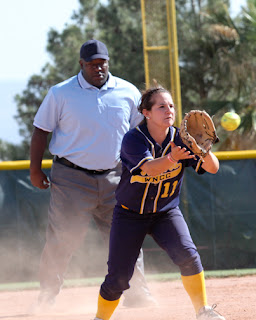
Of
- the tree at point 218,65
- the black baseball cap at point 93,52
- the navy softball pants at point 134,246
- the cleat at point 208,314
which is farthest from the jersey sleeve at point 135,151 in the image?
the tree at point 218,65

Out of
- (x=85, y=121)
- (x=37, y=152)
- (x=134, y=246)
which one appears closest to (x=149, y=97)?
(x=134, y=246)

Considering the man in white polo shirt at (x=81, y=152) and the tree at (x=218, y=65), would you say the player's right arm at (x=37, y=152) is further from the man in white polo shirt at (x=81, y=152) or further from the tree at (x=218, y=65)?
the tree at (x=218, y=65)

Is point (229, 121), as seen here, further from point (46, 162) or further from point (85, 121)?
point (85, 121)

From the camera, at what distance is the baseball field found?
16.5 ft

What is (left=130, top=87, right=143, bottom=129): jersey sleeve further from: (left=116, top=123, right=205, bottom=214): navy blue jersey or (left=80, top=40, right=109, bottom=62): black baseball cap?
(left=116, top=123, right=205, bottom=214): navy blue jersey

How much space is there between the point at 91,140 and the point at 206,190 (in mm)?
2609

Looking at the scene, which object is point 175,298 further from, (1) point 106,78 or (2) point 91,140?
(1) point 106,78

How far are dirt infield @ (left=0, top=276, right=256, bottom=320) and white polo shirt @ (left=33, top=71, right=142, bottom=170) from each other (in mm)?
1228

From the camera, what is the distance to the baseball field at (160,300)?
16.5 feet

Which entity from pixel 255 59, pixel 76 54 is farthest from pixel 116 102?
pixel 76 54

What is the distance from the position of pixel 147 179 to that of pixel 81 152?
1239 millimetres

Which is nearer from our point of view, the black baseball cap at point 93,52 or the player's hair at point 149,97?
the player's hair at point 149,97

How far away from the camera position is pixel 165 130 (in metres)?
4.32

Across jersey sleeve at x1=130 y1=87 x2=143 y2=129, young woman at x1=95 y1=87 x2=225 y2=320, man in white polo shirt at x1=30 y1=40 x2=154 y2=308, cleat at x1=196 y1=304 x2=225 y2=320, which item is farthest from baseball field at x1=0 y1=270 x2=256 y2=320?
jersey sleeve at x1=130 y1=87 x2=143 y2=129
